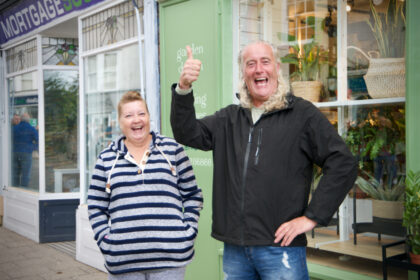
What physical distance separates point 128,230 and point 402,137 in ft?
6.31

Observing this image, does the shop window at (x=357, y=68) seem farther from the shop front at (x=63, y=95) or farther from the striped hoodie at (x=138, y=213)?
the shop front at (x=63, y=95)

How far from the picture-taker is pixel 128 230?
265cm

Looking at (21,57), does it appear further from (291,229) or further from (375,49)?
(291,229)

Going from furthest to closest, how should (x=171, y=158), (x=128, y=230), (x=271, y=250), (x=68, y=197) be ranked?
(x=68, y=197), (x=171, y=158), (x=128, y=230), (x=271, y=250)

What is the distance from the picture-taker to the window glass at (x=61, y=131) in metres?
7.99

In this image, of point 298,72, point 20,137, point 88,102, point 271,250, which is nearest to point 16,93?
point 20,137

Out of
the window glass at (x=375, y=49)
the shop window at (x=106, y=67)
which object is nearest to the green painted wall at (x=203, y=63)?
the shop window at (x=106, y=67)

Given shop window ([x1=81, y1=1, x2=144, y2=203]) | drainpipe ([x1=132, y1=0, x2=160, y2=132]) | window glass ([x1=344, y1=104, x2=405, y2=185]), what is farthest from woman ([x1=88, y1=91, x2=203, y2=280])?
shop window ([x1=81, y1=1, x2=144, y2=203])

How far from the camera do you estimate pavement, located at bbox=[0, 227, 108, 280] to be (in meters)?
5.94

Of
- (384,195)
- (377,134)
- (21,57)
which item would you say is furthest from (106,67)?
(384,195)

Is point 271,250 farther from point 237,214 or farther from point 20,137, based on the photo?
point 20,137

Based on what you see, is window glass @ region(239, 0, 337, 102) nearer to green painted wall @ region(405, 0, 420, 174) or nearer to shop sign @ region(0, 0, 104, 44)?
green painted wall @ region(405, 0, 420, 174)

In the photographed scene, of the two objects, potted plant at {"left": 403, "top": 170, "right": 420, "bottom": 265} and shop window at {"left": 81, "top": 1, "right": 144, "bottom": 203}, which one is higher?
shop window at {"left": 81, "top": 1, "right": 144, "bottom": 203}

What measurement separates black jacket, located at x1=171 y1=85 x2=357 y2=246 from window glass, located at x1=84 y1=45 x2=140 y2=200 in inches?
139
